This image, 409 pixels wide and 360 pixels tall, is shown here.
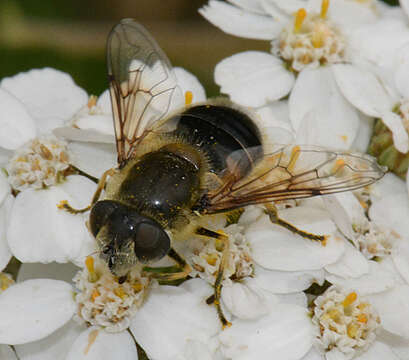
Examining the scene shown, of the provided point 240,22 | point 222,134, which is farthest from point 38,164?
point 240,22

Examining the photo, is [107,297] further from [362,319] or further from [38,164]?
[362,319]

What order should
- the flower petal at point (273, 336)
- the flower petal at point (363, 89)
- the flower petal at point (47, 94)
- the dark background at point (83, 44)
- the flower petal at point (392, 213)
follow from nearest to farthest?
the flower petal at point (273, 336), the flower petal at point (392, 213), the flower petal at point (363, 89), the flower petal at point (47, 94), the dark background at point (83, 44)

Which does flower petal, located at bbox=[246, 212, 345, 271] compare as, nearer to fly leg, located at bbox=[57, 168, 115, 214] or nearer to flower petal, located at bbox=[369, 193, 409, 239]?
flower petal, located at bbox=[369, 193, 409, 239]

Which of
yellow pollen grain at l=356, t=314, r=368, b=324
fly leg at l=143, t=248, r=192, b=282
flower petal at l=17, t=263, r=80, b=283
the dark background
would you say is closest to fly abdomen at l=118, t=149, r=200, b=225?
fly leg at l=143, t=248, r=192, b=282

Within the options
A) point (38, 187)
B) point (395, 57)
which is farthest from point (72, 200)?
point (395, 57)

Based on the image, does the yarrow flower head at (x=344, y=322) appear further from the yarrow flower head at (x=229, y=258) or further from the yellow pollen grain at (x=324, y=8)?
the yellow pollen grain at (x=324, y=8)

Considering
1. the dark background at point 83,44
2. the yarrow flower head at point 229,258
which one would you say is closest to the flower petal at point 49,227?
the yarrow flower head at point 229,258
